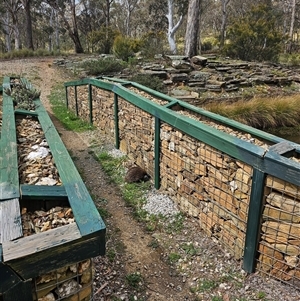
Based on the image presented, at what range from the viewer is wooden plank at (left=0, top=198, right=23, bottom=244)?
5.19 feet

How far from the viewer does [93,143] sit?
634 centimetres

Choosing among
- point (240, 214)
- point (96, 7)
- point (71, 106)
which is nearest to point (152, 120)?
point (240, 214)

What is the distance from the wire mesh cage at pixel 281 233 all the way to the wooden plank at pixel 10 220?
176cm

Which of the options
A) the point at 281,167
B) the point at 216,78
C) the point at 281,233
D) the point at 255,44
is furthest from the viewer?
the point at 255,44

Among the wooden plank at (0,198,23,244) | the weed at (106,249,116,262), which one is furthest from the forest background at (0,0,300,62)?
the wooden plank at (0,198,23,244)

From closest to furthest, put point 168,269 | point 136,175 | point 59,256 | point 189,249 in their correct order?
point 59,256
point 168,269
point 189,249
point 136,175

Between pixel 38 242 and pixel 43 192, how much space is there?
45cm

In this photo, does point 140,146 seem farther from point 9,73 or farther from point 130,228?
point 9,73

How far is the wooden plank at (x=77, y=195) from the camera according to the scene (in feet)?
5.46

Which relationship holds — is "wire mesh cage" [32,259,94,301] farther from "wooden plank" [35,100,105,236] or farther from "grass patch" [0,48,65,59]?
"grass patch" [0,48,65,59]

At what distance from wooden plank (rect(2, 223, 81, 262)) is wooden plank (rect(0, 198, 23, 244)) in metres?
0.05

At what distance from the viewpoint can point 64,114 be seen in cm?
903

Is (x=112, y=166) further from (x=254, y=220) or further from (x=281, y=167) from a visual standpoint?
(x=281, y=167)

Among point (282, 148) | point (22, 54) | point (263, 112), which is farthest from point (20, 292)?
point (22, 54)
